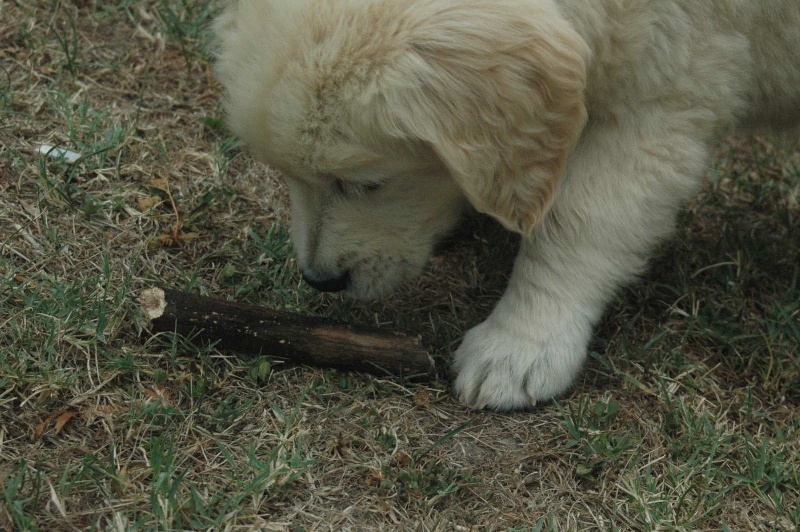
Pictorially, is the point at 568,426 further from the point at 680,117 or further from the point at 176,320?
the point at 176,320

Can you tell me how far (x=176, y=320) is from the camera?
3127 mm

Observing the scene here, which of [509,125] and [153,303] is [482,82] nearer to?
[509,125]

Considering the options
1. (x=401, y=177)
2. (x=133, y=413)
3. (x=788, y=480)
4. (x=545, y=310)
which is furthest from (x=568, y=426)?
(x=133, y=413)

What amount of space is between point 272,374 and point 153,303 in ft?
1.53

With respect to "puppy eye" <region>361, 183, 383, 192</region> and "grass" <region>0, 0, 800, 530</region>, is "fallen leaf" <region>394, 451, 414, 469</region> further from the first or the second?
"puppy eye" <region>361, 183, 383, 192</region>

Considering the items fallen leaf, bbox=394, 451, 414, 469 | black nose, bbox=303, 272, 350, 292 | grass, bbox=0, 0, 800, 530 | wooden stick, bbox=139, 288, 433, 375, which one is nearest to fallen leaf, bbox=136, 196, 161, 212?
grass, bbox=0, 0, 800, 530

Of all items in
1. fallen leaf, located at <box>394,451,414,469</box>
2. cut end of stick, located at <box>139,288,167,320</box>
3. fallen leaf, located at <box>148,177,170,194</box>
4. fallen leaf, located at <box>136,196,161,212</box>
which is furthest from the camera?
fallen leaf, located at <box>148,177,170,194</box>

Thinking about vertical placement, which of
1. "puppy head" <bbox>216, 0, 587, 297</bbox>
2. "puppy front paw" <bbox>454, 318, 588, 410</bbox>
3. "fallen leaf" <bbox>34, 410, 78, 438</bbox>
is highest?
"puppy head" <bbox>216, 0, 587, 297</bbox>

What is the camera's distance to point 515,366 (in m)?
3.32

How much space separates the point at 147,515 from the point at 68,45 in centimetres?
271

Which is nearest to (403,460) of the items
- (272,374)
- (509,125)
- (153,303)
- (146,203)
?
(272,374)

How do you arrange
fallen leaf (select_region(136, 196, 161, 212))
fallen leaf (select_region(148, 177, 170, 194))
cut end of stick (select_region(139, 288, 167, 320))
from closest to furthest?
cut end of stick (select_region(139, 288, 167, 320))
fallen leaf (select_region(136, 196, 161, 212))
fallen leaf (select_region(148, 177, 170, 194))

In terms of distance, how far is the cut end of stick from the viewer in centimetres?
309

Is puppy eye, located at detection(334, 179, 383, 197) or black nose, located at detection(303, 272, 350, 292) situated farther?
black nose, located at detection(303, 272, 350, 292)
